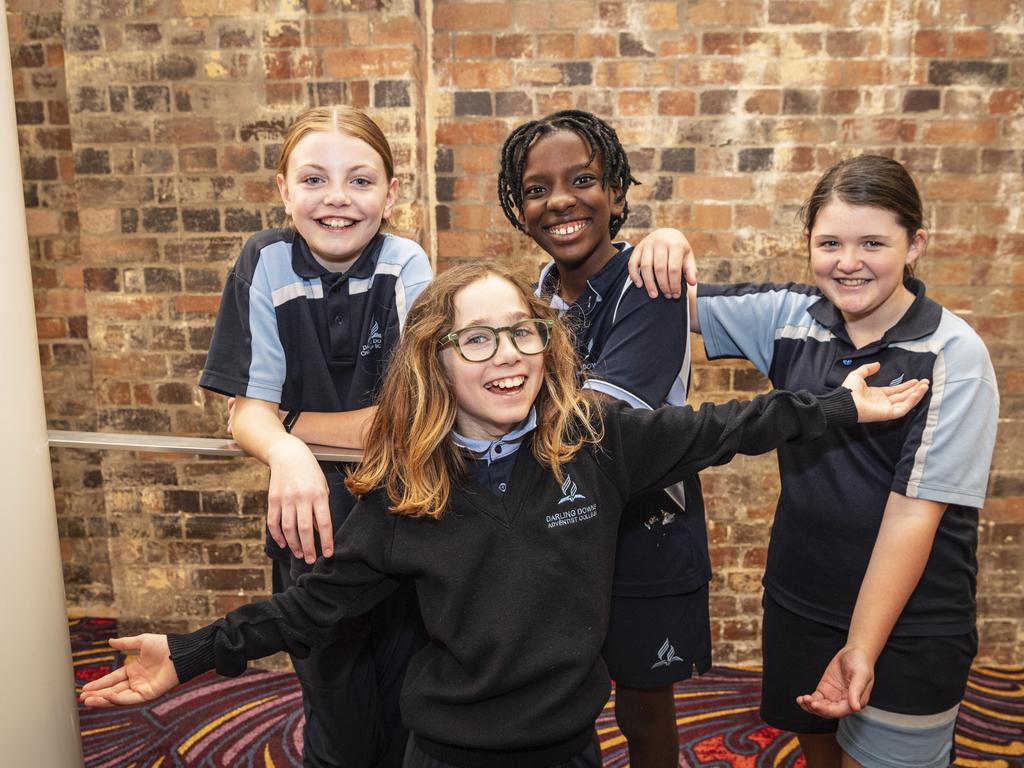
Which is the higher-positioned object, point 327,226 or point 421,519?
point 327,226

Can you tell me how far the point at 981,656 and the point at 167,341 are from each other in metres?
3.05

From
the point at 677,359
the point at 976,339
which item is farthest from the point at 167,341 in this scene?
the point at 976,339

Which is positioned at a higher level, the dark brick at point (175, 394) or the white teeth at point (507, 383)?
the white teeth at point (507, 383)

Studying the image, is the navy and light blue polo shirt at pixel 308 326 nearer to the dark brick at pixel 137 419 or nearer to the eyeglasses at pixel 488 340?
the eyeglasses at pixel 488 340

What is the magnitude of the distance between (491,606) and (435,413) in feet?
1.05

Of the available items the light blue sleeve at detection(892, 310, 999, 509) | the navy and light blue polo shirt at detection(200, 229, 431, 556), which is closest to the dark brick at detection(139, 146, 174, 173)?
the navy and light blue polo shirt at detection(200, 229, 431, 556)

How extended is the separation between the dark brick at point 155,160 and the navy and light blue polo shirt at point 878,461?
6.37ft

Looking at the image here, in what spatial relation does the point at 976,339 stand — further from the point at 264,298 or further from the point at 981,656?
the point at 981,656

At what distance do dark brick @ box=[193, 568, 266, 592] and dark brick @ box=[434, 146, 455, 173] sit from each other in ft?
5.07

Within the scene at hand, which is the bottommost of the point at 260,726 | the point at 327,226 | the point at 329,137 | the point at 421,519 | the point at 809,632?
the point at 260,726

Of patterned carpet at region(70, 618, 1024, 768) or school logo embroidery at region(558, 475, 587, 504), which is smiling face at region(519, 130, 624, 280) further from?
patterned carpet at region(70, 618, 1024, 768)

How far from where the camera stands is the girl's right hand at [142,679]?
3.93ft

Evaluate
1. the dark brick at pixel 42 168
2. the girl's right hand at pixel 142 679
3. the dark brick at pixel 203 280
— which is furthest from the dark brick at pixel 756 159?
the dark brick at pixel 42 168

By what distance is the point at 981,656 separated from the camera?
2834mm
